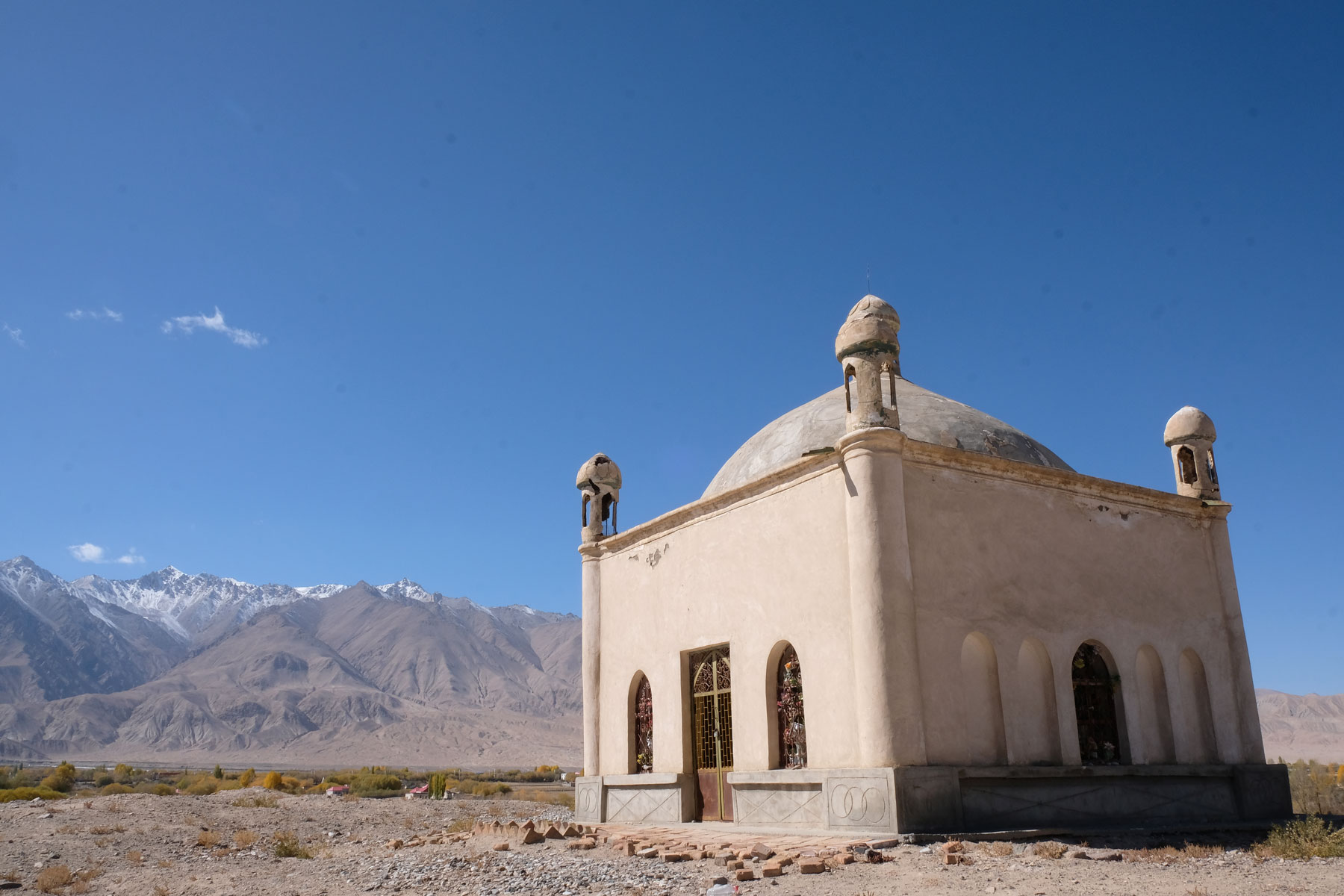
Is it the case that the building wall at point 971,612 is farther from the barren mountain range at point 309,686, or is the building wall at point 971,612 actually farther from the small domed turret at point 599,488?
the barren mountain range at point 309,686

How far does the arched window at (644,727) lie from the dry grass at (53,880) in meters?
7.80

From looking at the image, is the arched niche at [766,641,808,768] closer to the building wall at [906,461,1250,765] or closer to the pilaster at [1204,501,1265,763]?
the building wall at [906,461,1250,765]

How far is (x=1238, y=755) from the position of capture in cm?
1506

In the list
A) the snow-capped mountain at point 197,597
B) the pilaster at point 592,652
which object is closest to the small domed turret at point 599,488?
the pilaster at point 592,652

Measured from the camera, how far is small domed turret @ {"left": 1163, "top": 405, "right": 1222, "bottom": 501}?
53.6ft

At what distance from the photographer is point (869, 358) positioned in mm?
13133

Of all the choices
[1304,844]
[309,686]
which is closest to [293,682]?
[309,686]

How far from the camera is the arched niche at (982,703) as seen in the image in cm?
1266

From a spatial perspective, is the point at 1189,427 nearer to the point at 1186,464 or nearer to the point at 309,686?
the point at 1186,464

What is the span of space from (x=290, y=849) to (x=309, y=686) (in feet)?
319

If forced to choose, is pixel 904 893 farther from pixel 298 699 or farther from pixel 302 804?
pixel 298 699

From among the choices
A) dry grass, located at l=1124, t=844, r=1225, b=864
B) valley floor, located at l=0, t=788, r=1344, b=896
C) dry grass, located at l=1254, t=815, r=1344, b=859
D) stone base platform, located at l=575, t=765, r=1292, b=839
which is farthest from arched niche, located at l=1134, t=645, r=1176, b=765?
dry grass, located at l=1124, t=844, r=1225, b=864

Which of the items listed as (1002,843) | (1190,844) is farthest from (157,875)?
(1190,844)

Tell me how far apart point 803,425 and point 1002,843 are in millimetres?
7189
